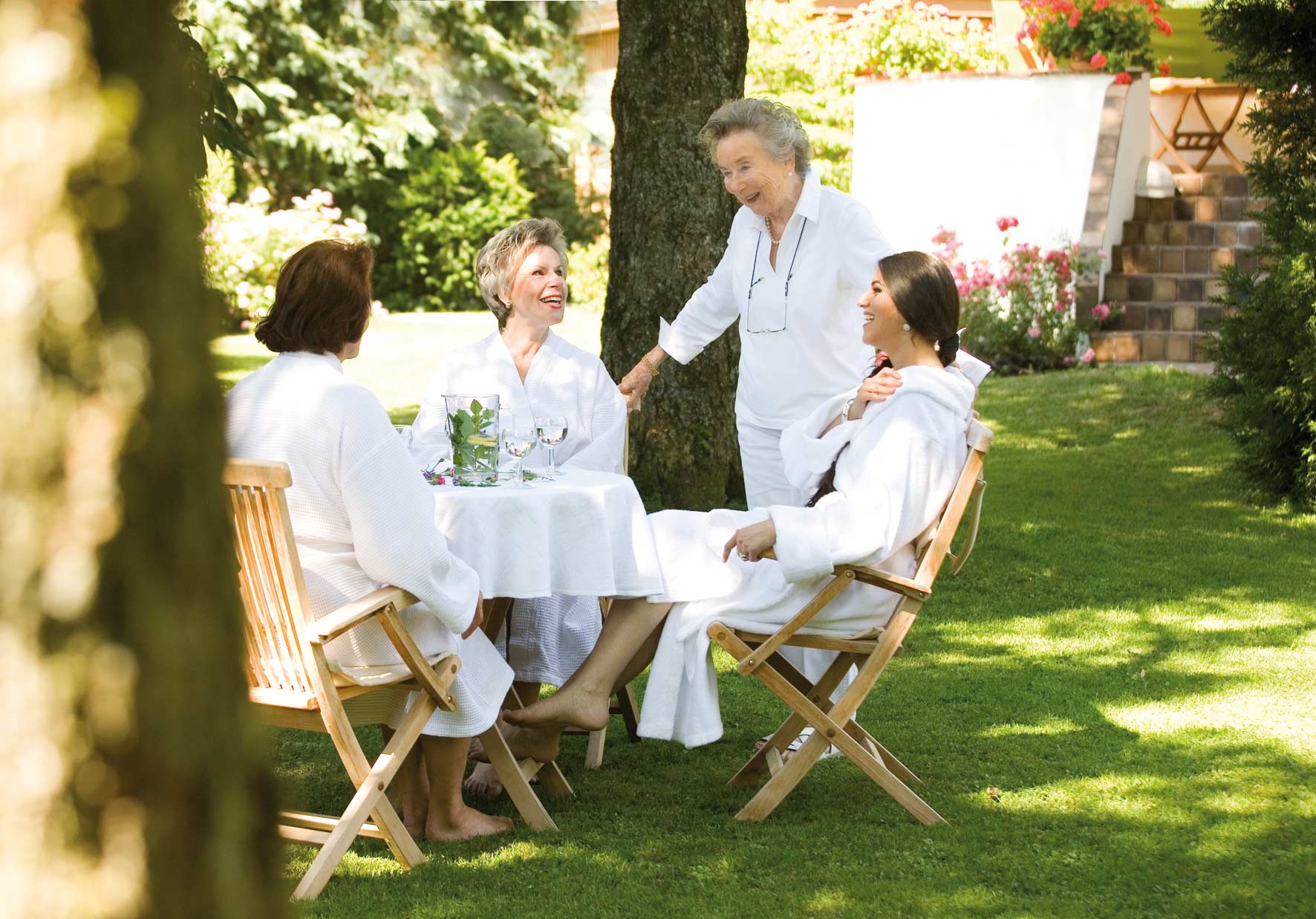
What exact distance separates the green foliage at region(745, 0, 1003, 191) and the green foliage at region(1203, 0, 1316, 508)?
7.59 meters

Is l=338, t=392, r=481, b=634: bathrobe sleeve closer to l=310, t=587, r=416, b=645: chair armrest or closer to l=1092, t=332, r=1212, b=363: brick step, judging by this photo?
l=310, t=587, r=416, b=645: chair armrest

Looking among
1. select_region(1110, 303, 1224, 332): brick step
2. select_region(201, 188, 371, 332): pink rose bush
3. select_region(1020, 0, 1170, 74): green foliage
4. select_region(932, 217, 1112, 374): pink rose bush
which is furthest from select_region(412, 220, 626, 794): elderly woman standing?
select_region(201, 188, 371, 332): pink rose bush

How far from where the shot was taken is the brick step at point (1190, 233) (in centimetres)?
1212

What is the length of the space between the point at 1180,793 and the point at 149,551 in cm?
348

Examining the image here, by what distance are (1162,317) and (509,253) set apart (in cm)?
855

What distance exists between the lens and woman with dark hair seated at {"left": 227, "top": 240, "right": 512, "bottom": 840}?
321 centimetres

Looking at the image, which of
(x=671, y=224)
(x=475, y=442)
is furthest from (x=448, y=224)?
(x=475, y=442)

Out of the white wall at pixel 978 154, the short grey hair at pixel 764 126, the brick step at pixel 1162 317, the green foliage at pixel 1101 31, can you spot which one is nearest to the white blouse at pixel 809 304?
the short grey hair at pixel 764 126

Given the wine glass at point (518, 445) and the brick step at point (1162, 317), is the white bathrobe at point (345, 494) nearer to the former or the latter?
the wine glass at point (518, 445)

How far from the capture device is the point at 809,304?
447 centimetres

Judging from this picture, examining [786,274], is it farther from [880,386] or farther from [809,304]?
[880,386]

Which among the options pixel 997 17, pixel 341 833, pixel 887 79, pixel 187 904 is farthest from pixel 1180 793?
pixel 997 17

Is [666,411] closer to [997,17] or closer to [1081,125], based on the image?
[1081,125]

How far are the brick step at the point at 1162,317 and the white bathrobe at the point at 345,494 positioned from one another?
9497mm
